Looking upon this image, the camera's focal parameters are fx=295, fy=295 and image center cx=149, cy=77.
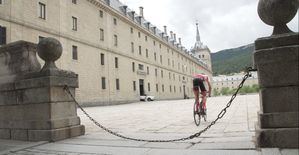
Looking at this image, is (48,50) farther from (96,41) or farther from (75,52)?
(96,41)

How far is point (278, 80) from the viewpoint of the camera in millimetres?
4133

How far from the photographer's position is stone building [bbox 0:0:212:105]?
81.7 ft

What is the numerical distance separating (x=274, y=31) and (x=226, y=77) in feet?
484

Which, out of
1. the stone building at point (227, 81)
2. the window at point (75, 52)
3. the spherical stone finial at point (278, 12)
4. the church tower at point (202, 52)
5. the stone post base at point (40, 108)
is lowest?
the stone post base at point (40, 108)

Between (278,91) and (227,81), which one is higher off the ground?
(227,81)

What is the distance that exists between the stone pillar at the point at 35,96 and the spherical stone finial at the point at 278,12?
179 inches

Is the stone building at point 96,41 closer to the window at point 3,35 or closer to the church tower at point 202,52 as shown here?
the window at point 3,35

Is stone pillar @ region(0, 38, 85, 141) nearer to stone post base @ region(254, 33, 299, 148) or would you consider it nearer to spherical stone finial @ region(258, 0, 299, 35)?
stone post base @ region(254, 33, 299, 148)

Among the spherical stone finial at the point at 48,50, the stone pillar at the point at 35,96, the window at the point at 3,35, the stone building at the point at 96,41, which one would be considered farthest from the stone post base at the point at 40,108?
the stone building at the point at 96,41

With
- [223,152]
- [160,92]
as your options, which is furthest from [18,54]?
[160,92]

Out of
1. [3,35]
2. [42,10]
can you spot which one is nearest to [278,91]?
[3,35]

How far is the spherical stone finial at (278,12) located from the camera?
4086 mm

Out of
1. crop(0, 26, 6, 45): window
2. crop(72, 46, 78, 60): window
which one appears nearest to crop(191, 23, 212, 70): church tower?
crop(72, 46, 78, 60): window

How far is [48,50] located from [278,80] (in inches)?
193
